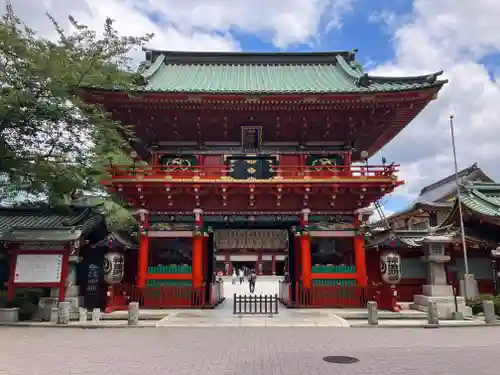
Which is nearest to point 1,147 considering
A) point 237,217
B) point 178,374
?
point 237,217

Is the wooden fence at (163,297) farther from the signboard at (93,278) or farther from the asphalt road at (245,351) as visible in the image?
the asphalt road at (245,351)

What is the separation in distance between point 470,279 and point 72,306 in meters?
18.4

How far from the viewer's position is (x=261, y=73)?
82.5ft

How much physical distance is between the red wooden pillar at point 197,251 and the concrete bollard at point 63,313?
583 centimetres

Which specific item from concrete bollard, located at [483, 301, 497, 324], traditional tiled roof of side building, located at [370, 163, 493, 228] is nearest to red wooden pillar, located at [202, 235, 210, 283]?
concrete bollard, located at [483, 301, 497, 324]

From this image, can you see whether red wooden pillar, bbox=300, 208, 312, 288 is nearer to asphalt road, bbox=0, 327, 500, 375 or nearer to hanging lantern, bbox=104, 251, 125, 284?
asphalt road, bbox=0, 327, 500, 375

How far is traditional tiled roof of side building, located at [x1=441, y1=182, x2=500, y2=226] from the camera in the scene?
62.8ft

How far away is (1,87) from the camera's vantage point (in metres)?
15.6

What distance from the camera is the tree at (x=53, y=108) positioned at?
607 inches

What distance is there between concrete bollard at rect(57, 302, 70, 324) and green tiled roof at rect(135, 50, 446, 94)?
10465mm

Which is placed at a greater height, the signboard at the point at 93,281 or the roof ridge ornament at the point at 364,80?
the roof ridge ornament at the point at 364,80

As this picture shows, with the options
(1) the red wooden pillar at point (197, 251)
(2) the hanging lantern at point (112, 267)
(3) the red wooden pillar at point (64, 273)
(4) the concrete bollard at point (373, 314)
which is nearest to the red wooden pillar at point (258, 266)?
(1) the red wooden pillar at point (197, 251)

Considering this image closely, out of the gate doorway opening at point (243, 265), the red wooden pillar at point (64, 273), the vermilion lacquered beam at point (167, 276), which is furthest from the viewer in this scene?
the gate doorway opening at point (243, 265)

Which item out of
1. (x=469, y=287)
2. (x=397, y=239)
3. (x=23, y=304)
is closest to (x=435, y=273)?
(x=469, y=287)
